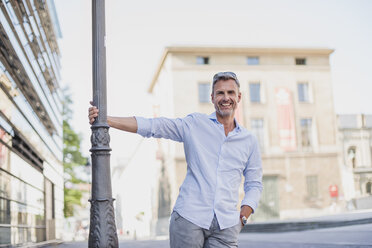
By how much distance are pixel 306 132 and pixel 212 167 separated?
125ft

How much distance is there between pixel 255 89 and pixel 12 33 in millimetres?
29939

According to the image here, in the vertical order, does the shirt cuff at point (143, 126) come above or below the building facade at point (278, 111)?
below

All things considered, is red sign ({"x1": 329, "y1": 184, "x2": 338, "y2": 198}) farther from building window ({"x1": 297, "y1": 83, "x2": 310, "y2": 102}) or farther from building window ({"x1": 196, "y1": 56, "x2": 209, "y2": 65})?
building window ({"x1": 196, "y1": 56, "x2": 209, "y2": 65})

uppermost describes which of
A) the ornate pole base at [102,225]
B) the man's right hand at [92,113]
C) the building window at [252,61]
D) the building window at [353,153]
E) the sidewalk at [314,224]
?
the building window at [252,61]

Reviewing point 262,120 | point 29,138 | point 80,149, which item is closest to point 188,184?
point 29,138

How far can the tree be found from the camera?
3169 centimetres

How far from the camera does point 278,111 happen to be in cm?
3922

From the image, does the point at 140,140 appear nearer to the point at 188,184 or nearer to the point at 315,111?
the point at 315,111

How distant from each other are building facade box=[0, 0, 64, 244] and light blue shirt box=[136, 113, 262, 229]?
8.10 meters

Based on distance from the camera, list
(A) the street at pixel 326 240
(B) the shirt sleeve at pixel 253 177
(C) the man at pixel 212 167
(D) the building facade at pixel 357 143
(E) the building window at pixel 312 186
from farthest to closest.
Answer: (D) the building facade at pixel 357 143 < (E) the building window at pixel 312 186 < (A) the street at pixel 326 240 < (B) the shirt sleeve at pixel 253 177 < (C) the man at pixel 212 167

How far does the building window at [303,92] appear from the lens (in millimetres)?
40562

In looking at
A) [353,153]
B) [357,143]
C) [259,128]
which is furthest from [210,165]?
[357,143]

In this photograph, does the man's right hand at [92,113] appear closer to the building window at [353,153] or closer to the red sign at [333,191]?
the red sign at [333,191]

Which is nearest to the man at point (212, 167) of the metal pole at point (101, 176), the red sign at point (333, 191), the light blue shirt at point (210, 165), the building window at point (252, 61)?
the light blue shirt at point (210, 165)
